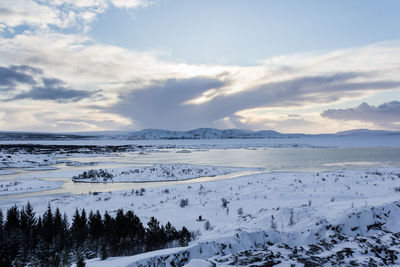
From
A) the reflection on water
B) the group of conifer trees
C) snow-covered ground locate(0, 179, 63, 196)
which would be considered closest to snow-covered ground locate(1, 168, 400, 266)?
the group of conifer trees

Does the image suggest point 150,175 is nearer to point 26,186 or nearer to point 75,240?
point 26,186

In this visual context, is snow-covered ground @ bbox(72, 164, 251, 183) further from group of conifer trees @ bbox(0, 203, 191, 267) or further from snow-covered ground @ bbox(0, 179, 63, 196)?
group of conifer trees @ bbox(0, 203, 191, 267)

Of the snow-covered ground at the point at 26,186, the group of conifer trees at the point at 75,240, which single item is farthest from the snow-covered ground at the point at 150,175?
the group of conifer trees at the point at 75,240

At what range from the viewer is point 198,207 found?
12477mm

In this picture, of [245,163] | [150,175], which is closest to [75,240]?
[150,175]

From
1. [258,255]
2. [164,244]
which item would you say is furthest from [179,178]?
[258,255]

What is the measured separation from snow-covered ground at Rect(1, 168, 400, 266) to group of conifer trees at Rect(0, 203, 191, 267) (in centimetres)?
116

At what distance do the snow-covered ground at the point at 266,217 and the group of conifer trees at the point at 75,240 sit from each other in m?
1.16

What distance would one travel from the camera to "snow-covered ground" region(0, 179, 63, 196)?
19062 mm

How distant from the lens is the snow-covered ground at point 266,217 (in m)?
5.17

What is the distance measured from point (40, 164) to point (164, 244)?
35.7 metres

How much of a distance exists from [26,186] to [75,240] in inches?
657

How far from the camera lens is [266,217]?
340 inches

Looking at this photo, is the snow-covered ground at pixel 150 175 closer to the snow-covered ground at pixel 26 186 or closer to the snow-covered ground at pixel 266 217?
the snow-covered ground at pixel 26 186
